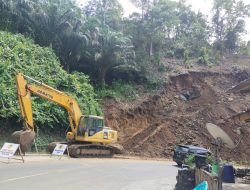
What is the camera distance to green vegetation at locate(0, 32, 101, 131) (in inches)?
1092

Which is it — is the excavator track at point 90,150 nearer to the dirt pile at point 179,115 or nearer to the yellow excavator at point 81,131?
the yellow excavator at point 81,131

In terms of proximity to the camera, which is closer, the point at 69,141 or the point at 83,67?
the point at 69,141

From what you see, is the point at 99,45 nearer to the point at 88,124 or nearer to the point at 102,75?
the point at 102,75

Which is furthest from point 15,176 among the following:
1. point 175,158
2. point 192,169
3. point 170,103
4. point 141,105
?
point 170,103

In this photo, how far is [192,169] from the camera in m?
13.0

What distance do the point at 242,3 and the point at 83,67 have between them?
2764 centimetres

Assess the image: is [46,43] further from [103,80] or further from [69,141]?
[69,141]

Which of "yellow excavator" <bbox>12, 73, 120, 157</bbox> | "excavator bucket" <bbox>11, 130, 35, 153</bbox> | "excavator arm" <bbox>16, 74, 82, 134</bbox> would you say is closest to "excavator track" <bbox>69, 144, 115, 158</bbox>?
"yellow excavator" <bbox>12, 73, 120, 157</bbox>

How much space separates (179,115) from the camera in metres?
40.6

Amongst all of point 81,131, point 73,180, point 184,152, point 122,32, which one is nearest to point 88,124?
point 81,131

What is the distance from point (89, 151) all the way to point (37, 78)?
27.2ft

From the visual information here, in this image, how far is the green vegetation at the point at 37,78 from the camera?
27734mm

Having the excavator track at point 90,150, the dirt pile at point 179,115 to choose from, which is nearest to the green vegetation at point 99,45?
the dirt pile at point 179,115

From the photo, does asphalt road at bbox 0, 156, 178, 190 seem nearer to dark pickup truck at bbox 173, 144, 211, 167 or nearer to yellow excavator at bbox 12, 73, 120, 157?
dark pickup truck at bbox 173, 144, 211, 167
